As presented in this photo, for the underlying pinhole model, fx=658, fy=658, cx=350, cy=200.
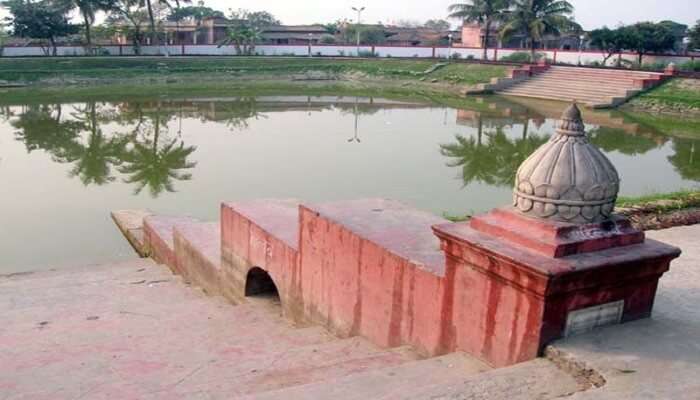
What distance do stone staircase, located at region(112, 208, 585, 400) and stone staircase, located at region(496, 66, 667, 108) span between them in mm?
24215

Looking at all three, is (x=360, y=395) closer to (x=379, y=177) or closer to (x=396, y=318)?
(x=396, y=318)

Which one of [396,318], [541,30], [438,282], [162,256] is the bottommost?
[162,256]

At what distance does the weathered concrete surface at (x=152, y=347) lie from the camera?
13.2 feet

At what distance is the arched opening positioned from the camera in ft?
21.1

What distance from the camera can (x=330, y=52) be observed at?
50.8 metres

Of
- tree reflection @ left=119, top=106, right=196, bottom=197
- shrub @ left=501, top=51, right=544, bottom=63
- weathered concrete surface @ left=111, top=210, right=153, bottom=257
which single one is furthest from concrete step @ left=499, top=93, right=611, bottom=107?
weathered concrete surface @ left=111, top=210, right=153, bottom=257

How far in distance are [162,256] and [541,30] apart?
113ft

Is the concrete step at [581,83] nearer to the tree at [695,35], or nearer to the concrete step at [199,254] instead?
the tree at [695,35]

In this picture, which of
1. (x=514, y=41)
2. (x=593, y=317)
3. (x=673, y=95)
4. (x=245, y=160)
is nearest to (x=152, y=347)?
(x=593, y=317)

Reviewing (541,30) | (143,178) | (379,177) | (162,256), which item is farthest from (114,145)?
(541,30)

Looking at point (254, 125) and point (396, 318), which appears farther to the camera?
point (254, 125)

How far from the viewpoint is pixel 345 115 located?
25.0 meters

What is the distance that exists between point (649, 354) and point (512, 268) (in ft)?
2.57

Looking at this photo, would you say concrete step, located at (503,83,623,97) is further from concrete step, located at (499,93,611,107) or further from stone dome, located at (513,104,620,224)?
stone dome, located at (513,104,620,224)
